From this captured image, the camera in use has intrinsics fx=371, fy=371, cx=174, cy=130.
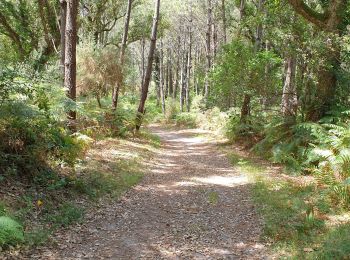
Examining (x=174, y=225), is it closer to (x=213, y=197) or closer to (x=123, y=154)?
(x=213, y=197)

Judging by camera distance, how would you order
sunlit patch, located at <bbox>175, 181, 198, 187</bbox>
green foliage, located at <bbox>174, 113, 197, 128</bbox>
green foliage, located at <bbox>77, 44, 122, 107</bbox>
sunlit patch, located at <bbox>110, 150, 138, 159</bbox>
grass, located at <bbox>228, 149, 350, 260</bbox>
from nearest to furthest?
grass, located at <bbox>228, 149, 350, 260</bbox> < sunlit patch, located at <bbox>175, 181, 198, 187</bbox> < sunlit patch, located at <bbox>110, 150, 138, 159</bbox> < green foliage, located at <bbox>77, 44, 122, 107</bbox> < green foliage, located at <bbox>174, 113, 197, 128</bbox>

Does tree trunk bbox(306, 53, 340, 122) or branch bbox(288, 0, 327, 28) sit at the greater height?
branch bbox(288, 0, 327, 28)

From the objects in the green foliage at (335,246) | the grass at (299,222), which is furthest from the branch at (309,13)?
the green foliage at (335,246)

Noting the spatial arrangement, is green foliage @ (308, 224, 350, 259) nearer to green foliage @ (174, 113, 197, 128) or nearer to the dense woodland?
the dense woodland

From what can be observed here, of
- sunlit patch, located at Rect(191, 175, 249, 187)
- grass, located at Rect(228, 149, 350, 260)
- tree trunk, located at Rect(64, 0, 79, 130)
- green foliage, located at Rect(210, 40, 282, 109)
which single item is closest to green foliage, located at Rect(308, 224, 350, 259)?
grass, located at Rect(228, 149, 350, 260)

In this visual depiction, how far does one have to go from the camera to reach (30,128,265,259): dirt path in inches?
221

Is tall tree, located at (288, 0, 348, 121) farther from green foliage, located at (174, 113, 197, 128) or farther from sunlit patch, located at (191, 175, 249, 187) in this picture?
green foliage, located at (174, 113, 197, 128)

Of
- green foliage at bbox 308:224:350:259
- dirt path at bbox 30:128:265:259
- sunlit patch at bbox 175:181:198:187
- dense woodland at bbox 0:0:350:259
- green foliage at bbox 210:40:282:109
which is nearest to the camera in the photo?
green foliage at bbox 308:224:350:259

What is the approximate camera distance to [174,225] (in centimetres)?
684

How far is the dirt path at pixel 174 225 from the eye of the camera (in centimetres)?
561

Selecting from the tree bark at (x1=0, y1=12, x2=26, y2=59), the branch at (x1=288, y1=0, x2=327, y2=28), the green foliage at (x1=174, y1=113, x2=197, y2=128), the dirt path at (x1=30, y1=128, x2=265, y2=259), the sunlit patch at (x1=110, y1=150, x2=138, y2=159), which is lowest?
the dirt path at (x1=30, y1=128, x2=265, y2=259)

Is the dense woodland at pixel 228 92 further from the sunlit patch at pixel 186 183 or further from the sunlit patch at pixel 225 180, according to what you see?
the sunlit patch at pixel 186 183

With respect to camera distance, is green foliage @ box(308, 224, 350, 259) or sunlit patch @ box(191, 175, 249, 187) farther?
sunlit patch @ box(191, 175, 249, 187)

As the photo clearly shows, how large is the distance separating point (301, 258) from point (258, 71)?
9.00 metres
